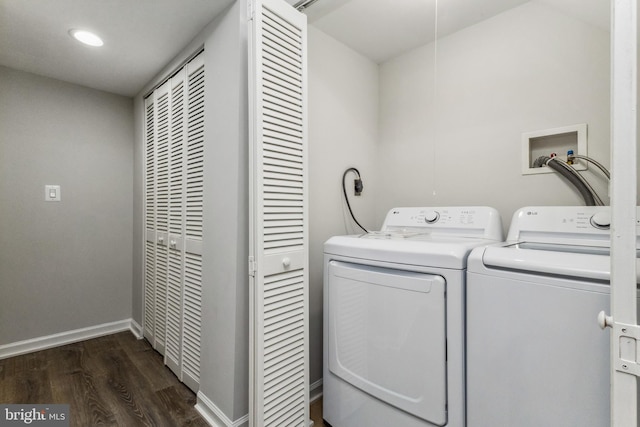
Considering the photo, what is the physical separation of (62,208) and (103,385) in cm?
146

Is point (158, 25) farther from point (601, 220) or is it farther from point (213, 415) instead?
point (601, 220)

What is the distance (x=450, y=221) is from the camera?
1.60 metres

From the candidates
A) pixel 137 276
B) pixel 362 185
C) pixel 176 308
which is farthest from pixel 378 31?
pixel 137 276

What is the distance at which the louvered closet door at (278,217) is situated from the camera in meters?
1.23

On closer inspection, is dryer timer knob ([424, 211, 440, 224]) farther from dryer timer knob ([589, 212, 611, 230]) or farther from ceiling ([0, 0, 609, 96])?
ceiling ([0, 0, 609, 96])

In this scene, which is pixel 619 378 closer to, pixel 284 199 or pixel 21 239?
pixel 284 199

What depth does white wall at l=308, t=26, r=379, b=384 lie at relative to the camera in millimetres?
1807

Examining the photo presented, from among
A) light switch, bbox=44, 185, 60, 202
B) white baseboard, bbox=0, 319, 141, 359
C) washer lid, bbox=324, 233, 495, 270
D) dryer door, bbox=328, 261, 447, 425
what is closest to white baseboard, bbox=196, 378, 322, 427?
dryer door, bbox=328, 261, 447, 425

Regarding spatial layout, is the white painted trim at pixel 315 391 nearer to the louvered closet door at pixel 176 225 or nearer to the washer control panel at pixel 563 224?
the louvered closet door at pixel 176 225

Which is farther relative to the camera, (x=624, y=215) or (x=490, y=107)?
(x=490, y=107)

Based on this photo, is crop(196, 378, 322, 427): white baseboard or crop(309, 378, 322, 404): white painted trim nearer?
crop(196, 378, 322, 427): white baseboard

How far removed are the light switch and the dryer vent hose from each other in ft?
11.2

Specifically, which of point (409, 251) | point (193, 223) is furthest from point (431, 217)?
point (193, 223)

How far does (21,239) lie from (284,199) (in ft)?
7.56
